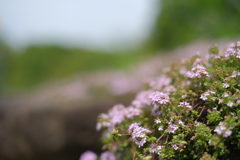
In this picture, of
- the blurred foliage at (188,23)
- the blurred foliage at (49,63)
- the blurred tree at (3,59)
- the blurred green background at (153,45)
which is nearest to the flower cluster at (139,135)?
the blurred green background at (153,45)

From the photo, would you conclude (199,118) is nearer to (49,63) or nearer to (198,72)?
(198,72)

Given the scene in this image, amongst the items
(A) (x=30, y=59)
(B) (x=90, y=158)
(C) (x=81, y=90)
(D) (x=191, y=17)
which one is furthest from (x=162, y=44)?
(A) (x=30, y=59)

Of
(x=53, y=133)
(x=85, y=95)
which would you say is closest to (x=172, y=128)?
(x=53, y=133)

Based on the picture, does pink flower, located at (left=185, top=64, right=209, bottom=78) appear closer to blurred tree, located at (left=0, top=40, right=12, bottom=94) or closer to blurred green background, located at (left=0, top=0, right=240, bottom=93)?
blurred green background, located at (left=0, top=0, right=240, bottom=93)

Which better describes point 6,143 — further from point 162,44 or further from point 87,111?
point 162,44

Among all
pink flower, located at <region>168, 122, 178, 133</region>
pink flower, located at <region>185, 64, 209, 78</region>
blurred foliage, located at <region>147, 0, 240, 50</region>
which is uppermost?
blurred foliage, located at <region>147, 0, 240, 50</region>

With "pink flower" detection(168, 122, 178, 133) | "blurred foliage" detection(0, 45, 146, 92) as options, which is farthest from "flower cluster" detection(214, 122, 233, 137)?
"blurred foliage" detection(0, 45, 146, 92)
